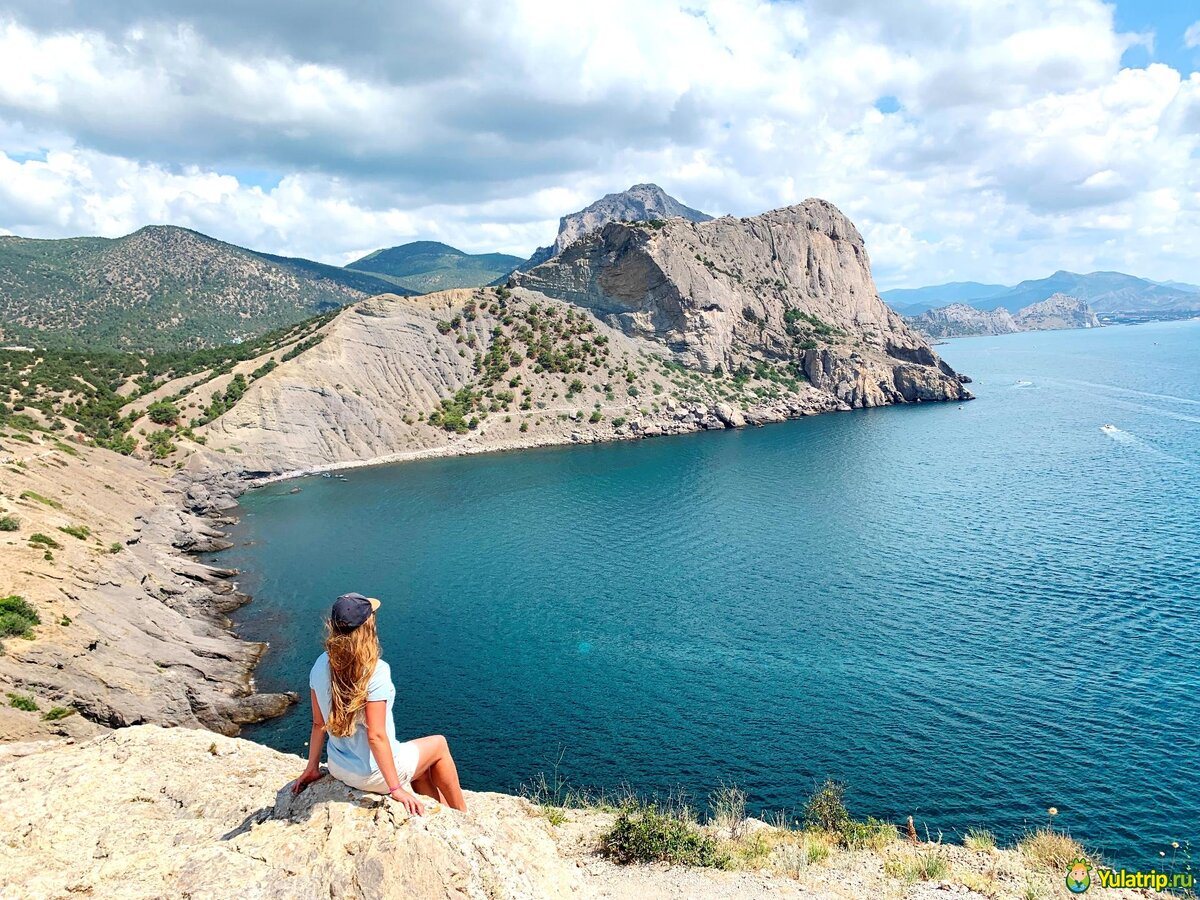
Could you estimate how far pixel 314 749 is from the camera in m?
7.30

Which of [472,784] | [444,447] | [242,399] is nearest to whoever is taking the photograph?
[472,784]

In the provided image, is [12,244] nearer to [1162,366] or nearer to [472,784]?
[472,784]

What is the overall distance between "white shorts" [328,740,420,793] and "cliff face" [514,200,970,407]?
11299 centimetres

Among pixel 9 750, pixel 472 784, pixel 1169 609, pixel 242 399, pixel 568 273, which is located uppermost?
pixel 568 273

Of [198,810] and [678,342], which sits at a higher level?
[678,342]

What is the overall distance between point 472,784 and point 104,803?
49.4 ft

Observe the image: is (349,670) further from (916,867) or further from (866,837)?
(866,837)

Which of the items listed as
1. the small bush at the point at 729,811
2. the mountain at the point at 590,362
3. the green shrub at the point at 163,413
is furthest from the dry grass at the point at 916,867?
the green shrub at the point at 163,413

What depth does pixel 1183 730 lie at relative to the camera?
23859 millimetres

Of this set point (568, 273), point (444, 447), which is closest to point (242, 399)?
point (444, 447)

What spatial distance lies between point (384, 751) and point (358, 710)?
1.90ft

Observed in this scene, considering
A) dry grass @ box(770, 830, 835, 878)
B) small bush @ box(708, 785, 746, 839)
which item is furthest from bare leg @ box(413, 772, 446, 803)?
small bush @ box(708, 785, 746, 839)

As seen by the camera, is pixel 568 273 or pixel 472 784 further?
pixel 568 273
